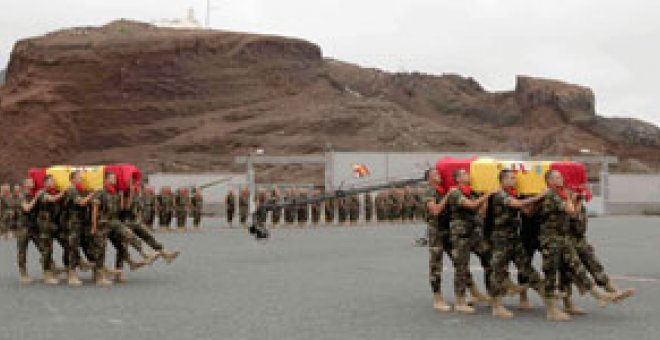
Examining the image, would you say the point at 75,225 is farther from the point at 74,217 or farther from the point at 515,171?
the point at 515,171

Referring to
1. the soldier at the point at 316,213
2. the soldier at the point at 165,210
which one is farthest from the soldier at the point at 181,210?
the soldier at the point at 316,213

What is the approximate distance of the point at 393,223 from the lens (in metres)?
42.9

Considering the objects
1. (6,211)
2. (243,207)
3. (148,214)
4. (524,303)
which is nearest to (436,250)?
(524,303)

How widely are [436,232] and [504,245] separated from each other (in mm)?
893

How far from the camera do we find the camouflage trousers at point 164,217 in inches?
1435

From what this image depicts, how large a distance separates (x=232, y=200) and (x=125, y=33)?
66.3 meters

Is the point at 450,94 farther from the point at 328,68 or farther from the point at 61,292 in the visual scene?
the point at 61,292

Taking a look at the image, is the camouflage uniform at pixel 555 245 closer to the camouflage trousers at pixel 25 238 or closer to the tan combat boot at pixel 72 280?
the tan combat boot at pixel 72 280

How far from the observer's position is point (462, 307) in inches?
467

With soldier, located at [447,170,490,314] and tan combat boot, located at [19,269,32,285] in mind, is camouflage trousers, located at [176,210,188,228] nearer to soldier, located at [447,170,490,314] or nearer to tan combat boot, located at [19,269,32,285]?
tan combat boot, located at [19,269,32,285]

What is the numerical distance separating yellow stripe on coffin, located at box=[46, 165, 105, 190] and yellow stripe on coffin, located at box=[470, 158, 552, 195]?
21.4 ft

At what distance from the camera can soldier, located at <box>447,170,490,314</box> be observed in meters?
11.6

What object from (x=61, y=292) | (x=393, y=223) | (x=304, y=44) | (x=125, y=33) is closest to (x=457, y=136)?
(x=304, y=44)

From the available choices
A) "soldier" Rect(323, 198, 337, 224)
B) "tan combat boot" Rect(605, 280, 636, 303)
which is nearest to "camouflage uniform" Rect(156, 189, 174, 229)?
"soldier" Rect(323, 198, 337, 224)
